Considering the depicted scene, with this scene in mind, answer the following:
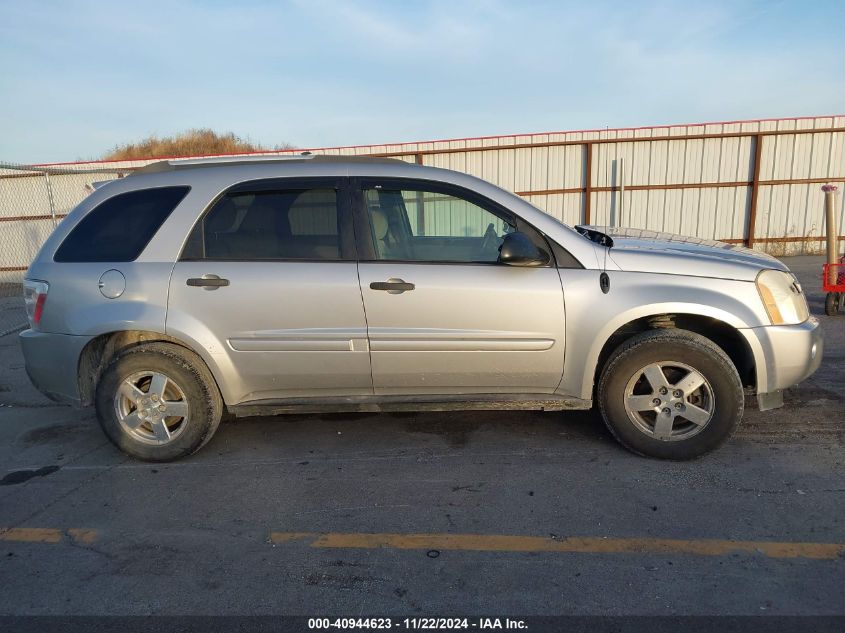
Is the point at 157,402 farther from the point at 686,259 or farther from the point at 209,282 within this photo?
the point at 686,259

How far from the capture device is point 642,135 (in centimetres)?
A: 1327

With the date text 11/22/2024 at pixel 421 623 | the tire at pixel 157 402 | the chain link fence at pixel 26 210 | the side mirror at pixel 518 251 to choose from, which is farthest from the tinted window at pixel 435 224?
the chain link fence at pixel 26 210

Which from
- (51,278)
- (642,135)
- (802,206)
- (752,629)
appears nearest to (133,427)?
(51,278)

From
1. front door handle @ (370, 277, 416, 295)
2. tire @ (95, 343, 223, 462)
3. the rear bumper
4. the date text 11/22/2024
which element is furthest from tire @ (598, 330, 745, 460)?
the rear bumper

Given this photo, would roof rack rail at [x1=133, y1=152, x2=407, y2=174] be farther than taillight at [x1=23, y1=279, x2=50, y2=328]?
Yes

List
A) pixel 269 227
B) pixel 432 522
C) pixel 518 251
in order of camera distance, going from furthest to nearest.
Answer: pixel 269 227, pixel 518 251, pixel 432 522

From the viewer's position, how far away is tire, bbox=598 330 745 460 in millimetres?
3307

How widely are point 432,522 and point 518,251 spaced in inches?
62.4

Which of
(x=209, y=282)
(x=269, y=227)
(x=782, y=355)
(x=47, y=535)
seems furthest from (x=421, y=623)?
(x=782, y=355)

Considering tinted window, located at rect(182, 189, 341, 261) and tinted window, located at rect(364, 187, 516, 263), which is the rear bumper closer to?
tinted window, located at rect(182, 189, 341, 261)

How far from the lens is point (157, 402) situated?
3.59m

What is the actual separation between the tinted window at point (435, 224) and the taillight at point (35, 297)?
2.15 meters

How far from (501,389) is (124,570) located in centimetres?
224

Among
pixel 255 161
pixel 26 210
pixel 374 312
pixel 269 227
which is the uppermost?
pixel 26 210
